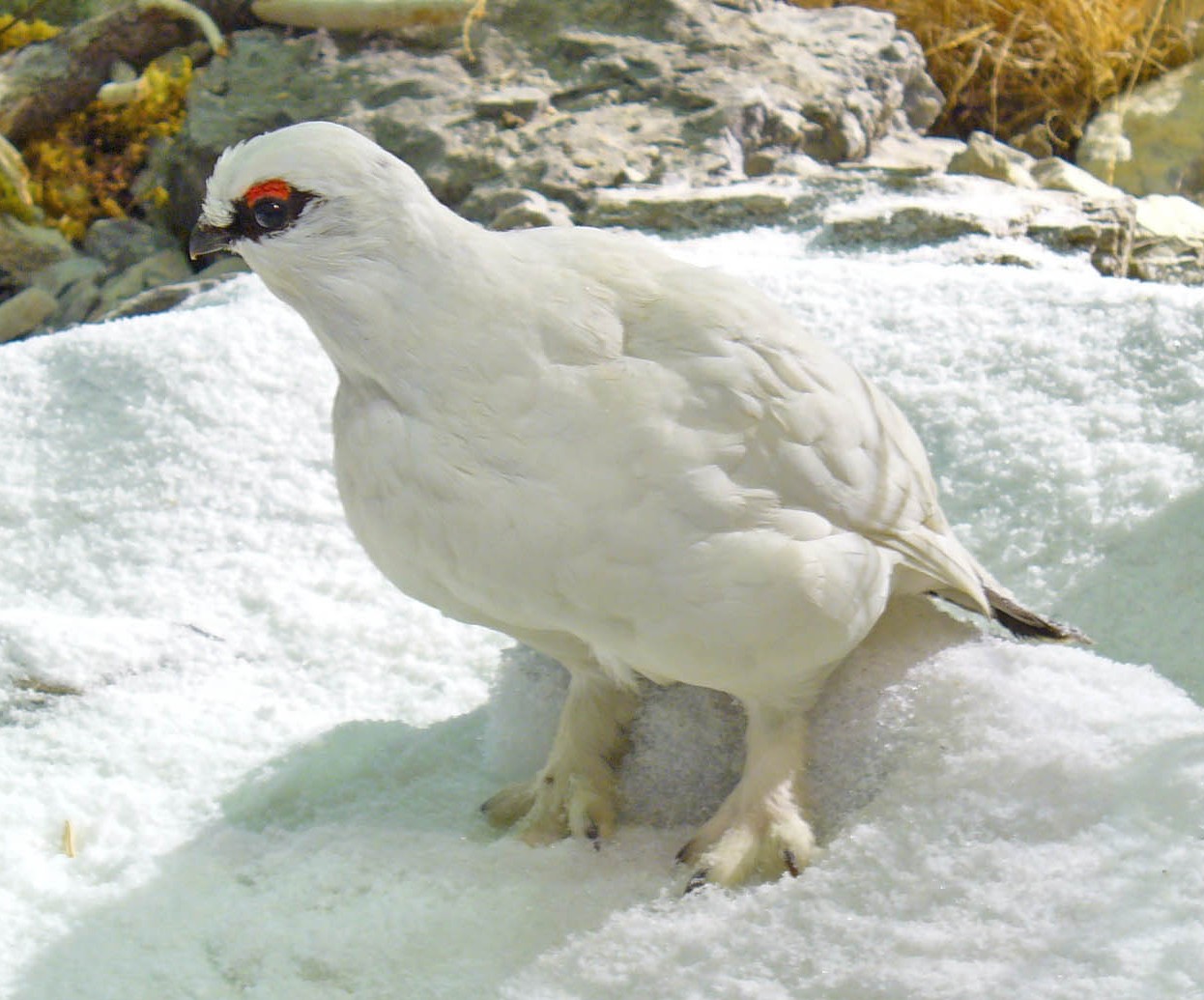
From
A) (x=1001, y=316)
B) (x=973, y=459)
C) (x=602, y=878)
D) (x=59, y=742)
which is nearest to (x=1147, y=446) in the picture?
(x=973, y=459)

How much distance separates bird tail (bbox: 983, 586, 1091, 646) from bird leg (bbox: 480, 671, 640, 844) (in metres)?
0.50

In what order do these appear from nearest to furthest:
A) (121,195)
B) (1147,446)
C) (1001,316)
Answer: (1147,446) < (1001,316) < (121,195)

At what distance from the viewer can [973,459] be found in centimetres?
249

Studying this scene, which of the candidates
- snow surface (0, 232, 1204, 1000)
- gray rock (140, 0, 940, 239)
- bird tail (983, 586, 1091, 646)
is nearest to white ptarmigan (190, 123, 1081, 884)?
snow surface (0, 232, 1204, 1000)

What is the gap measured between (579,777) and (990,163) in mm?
2722

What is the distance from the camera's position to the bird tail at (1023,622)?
186 cm

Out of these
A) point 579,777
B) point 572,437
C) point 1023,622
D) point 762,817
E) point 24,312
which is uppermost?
point 572,437

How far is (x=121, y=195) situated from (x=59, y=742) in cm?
292

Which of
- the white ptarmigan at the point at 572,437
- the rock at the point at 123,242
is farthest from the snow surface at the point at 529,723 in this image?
the rock at the point at 123,242

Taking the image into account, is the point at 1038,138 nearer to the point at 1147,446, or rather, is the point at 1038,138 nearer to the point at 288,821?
the point at 1147,446

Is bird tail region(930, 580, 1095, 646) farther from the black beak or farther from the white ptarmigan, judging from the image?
the black beak

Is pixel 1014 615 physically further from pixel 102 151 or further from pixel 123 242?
pixel 102 151

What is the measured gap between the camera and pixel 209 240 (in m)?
1.53

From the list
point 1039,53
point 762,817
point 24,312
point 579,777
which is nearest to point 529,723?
point 579,777
